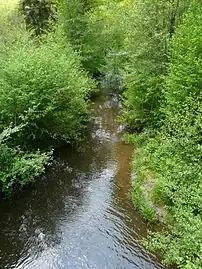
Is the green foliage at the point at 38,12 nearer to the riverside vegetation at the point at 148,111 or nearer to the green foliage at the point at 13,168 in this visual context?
the riverside vegetation at the point at 148,111

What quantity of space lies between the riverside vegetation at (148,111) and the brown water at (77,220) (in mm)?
750

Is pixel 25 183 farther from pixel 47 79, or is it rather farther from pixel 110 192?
pixel 47 79

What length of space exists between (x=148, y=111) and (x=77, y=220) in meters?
8.97

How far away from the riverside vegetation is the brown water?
75 centimetres

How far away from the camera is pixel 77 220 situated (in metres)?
14.9

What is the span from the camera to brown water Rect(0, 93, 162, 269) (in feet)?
42.1

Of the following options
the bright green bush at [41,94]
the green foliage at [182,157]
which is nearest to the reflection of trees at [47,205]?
the bright green bush at [41,94]

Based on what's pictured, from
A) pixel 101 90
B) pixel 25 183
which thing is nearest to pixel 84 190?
pixel 25 183

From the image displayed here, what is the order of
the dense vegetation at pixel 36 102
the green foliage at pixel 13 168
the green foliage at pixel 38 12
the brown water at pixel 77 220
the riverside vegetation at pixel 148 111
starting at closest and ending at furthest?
the riverside vegetation at pixel 148 111 → the brown water at pixel 77 220 → the green foliage at pixel 13 168 → the dense vegetation at pixel 36 102 → the green foliage at pixel 38 12

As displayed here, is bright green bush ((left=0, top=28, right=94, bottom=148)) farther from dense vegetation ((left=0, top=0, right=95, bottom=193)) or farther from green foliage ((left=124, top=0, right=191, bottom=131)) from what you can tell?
green foliage ((left=124, top=0, right=191, bottom=131))

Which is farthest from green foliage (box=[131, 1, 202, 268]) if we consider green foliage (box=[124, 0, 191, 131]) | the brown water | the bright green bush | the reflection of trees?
the bright green bush

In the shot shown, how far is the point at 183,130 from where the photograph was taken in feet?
46.0

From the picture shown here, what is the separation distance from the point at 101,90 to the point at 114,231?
67.0 feet

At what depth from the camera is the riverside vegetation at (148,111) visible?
12.7 metres
